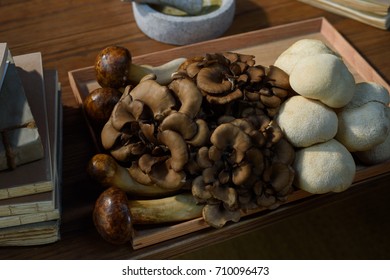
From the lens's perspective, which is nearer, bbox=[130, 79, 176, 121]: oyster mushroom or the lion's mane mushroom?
bbox=[130, 79, 176, 121]: oyster mushroom

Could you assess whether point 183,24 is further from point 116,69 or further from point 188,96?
point 188,96

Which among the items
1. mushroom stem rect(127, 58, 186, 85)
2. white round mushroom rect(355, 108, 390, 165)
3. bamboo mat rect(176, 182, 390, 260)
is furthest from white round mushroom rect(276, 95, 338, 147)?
bamboo mat rect(176, 182, 390, 260)

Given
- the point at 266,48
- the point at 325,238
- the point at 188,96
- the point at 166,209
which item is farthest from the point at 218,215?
the point at 325,238

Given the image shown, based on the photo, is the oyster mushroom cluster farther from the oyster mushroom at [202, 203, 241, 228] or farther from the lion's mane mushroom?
the lion's mane mushroom

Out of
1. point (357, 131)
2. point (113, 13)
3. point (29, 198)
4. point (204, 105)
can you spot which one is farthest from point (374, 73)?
point (29, 198)

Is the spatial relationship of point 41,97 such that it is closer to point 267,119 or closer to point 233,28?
point 267,119

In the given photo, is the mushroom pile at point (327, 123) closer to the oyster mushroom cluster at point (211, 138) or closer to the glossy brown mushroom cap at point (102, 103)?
the oyster mushroom cluster at point (211, 138)
